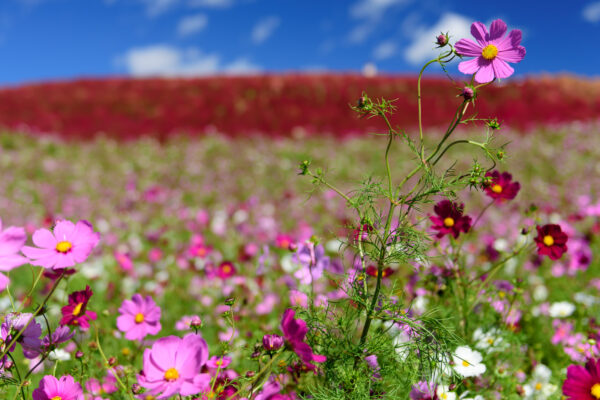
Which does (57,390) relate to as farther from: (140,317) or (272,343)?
(272,343)

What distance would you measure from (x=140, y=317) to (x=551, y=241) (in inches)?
A: 50.3

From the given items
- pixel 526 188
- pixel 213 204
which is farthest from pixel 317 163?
pixel 526 188

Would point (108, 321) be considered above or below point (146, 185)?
below

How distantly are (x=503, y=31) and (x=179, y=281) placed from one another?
306 cm

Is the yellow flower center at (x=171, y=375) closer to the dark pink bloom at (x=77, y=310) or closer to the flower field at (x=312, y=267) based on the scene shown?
the flower field at (x=312, y=267)

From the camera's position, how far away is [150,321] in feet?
4.07

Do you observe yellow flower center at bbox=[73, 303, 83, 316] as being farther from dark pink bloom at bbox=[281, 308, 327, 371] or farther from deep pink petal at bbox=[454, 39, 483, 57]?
deep pink petal at bbox=[454, 39, 483, 57]

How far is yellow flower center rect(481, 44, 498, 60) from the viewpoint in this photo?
36.4 inches

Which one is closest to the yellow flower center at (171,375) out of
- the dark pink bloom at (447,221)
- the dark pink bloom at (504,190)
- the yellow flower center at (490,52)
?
the dark pink bloom at (447,221)

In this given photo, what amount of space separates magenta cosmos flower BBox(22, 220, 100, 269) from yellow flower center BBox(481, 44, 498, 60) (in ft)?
3.05

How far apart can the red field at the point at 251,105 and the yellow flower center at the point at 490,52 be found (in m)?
12.5

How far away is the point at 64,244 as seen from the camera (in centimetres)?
96

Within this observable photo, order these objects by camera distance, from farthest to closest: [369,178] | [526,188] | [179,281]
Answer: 1. [526,188]
2. [179,281]
3. [369,178]

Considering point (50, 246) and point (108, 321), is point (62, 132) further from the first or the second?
point (50, 246)
